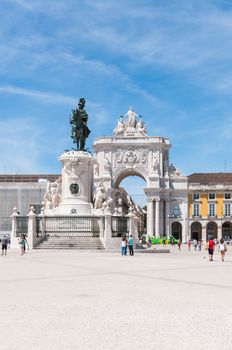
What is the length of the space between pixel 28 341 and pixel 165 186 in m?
86.4

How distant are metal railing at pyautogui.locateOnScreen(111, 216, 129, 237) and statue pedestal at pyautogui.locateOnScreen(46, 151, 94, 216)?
1696mm

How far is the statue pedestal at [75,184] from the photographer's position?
33.4m

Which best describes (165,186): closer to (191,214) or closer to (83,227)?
(191,214)

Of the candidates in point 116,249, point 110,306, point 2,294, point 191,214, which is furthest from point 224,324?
point 191,214

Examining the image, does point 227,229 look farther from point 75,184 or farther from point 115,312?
point 115,312

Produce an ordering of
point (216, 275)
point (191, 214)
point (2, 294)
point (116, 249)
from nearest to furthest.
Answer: point (2, 294) < point (216, 275) < point (116, 249) < point (191, 214)

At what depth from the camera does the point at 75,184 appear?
3369 centimetres

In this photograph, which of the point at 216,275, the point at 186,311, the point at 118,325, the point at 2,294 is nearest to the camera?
the point at 118,325

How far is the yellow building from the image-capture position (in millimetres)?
104438

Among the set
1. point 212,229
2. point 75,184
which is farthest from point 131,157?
point 75,184

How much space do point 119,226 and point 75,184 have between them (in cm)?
371

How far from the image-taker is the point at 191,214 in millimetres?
105438

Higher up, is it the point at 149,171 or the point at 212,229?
the point at 149,171

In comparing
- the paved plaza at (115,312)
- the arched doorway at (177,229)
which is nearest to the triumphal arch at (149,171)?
the arched doorway at (177,229)
